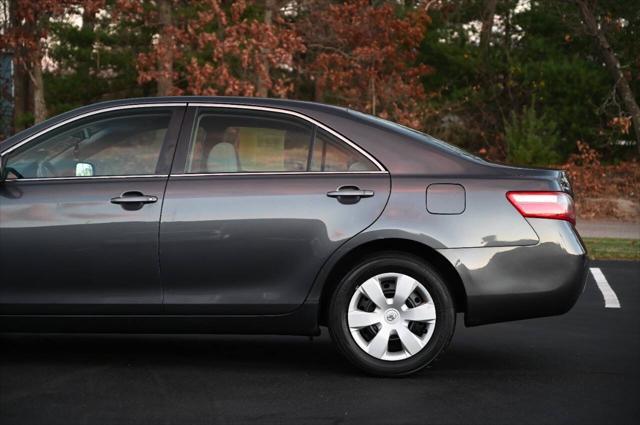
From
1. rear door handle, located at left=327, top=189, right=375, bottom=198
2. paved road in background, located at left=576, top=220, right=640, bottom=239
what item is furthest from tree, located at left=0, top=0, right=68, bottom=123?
rear door handle, located at left=327, top=189, right=375, bottom=198

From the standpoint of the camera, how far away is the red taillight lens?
22.7 feet

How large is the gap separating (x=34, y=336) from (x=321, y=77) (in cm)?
1515

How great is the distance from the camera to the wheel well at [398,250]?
6.94 metres

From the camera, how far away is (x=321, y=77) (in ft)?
76.0

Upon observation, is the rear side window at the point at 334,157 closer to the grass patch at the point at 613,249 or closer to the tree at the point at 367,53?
the grass patch at the point at 613,249

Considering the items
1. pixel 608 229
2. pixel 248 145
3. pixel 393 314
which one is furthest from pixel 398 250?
pixel 608 229

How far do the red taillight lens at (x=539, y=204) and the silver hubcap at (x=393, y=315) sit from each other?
72 cm

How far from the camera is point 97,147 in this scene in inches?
283

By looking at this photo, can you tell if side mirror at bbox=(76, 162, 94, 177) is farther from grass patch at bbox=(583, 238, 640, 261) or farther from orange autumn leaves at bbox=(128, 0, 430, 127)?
orange autumn leaves at bbox=(128, 0, 430, 127)

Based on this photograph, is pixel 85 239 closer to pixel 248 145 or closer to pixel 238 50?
pixel 248 145

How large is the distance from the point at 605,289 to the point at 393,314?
5.17 m

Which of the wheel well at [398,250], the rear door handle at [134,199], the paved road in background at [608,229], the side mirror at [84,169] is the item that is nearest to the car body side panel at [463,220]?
the wheel well at [398,250]

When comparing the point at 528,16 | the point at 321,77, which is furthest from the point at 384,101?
the point at 528,16

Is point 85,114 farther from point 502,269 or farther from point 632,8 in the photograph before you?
point 632,8
